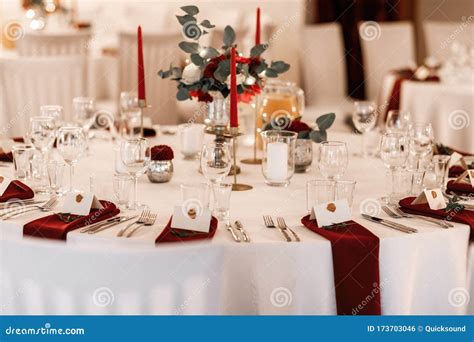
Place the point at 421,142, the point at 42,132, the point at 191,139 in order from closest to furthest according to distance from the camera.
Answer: the point at 42,132 < the point at 421,142 < the point at 191,139

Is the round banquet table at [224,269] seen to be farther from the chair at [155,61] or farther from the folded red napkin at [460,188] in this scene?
the chair at [155,61]

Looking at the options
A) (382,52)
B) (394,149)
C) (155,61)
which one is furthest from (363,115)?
(382,52)

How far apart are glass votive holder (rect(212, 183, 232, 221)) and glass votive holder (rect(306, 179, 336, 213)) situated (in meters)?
0.21

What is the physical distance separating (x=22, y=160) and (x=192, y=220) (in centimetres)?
75

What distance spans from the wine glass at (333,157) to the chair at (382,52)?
3971mm

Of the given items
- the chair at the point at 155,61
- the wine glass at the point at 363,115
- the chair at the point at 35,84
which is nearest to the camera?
the wine glass at the point at 363,115

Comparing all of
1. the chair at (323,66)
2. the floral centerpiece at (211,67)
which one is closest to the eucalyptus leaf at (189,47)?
the floral centerpiece at (211,67)

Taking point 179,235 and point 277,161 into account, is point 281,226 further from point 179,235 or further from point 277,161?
point 277,161

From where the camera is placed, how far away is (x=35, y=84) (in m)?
3.77

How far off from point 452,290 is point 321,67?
422 centimetres

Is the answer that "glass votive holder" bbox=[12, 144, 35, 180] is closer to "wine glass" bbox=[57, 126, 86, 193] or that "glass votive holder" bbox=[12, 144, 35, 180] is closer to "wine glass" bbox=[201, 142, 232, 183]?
"wine glass" bbox=[57, 126, 86, 193]

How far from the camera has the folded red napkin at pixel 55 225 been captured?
1722mm
